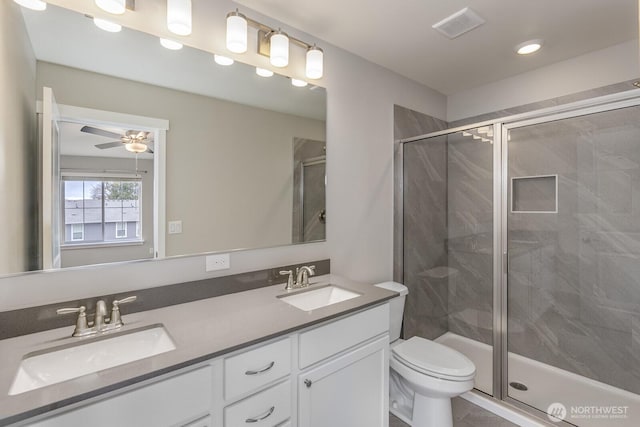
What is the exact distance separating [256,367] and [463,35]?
2224 millimetres

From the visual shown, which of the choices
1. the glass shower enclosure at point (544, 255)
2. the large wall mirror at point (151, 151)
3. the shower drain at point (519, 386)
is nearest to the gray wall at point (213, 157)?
the large wall mirror at point (151, 151)

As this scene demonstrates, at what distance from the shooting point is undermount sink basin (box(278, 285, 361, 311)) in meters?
1.66

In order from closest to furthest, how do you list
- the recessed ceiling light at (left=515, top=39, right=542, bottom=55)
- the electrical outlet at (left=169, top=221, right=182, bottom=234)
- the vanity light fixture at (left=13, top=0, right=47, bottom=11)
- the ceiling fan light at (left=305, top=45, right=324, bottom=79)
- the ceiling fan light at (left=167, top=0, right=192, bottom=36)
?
the vanity light fixture at (left=13, top=0, right=47, bottom=11)
the ceiling fan light at (left=167, top=0, right=192, bottom=36)
the electrical outlet at (left=169, top=221, right=182, bottom=234)
the ceiling fan light at (left=305, top=45, right=324, bottom=79)
the recessed ceiling light at (left=515, top=39, right=542, bottom=55)

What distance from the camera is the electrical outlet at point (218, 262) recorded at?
1.56 metres

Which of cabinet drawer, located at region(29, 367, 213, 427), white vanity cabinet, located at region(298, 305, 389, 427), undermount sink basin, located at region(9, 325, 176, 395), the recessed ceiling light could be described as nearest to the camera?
cabinet drawer, located at region(29, 367, 213, 427)

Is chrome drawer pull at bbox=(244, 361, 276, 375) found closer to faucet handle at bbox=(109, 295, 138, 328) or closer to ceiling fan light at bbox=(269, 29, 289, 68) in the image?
faucet handle at bbox=(109, 295, 138, 328)

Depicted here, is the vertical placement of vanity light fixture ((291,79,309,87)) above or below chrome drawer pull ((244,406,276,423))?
above

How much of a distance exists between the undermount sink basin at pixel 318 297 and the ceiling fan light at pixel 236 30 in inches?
51.0

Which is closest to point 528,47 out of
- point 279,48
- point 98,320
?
point 279,48

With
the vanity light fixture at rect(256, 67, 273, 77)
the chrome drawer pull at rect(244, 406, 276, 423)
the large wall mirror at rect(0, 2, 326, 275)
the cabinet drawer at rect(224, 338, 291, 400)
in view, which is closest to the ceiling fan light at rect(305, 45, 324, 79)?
the large wall mirror at rect(0, 2, 326, 275)

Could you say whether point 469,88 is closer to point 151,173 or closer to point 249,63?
point 249,63

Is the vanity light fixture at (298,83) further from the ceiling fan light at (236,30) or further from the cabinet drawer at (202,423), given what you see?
the cabinet drawer at (202,423)

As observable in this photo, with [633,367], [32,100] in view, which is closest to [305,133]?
[32,100]

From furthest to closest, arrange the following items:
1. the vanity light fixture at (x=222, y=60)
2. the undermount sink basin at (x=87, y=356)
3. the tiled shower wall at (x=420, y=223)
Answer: the tiled shower wall at (x=420, y=223) < the vanity light fixture at (x=222, y=60) < the undermount sink basin at (x=87, y=356)
